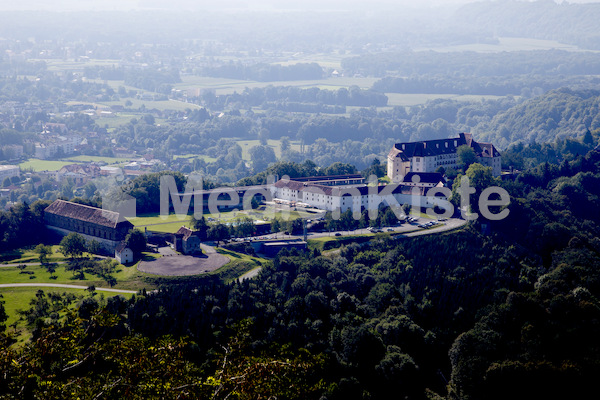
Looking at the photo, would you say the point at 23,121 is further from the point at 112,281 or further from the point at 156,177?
the point at 112,281

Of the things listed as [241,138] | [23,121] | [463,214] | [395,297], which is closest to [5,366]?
[395,297]

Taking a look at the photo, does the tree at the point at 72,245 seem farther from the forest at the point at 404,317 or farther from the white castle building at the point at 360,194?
the white castle building at the point at 360,194

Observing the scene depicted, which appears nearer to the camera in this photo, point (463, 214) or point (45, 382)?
point (45, 382)

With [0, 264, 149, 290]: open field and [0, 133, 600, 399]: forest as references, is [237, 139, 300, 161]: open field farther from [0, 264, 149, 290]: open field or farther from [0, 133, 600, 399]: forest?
[0, 264, 149, 290]: open field

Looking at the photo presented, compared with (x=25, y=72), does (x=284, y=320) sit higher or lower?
→ lower

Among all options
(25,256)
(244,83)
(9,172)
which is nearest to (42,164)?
(9,172)

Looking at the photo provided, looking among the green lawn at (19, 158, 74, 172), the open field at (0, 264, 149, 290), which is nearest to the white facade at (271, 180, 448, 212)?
the open field at (0, 264, 149, 290)
